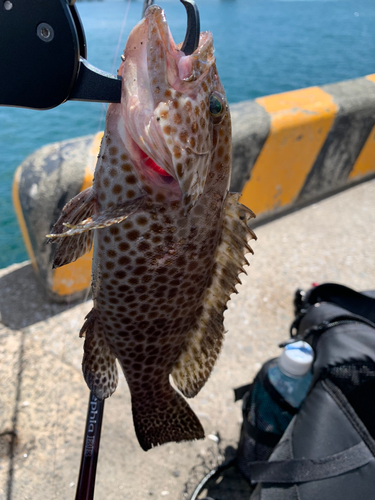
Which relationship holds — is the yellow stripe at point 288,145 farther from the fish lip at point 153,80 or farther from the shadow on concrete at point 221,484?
the fish lip at point 153,80

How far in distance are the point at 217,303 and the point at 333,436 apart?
0.94 meters

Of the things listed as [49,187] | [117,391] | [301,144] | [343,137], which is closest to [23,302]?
[49,187]

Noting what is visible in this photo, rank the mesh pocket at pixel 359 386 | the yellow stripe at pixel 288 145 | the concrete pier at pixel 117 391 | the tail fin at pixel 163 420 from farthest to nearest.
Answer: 1. the yellow stripe at pixel 288 145
2. the concrete pier at pixel 117 391
3. the mesh pocket at pixel 359 386
4. the tail fin at pixel 163 420

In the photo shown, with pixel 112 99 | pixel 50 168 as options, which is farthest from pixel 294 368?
pixel 50 168

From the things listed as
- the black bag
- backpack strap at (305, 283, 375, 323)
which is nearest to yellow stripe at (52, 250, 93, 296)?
backpack strap at (305, 283, 375, 323)

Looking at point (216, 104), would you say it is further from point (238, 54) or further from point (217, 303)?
point (238, 54)

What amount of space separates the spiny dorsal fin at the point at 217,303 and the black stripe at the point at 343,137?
3.81 m

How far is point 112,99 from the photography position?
41.6 inches

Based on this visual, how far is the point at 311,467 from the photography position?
1.78 metres

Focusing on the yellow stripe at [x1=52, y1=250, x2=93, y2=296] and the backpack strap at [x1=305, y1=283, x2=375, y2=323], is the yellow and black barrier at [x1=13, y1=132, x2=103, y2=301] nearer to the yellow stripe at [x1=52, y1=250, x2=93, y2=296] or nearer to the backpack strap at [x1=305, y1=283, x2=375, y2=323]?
the yellow stripe at [x1=52, y1=250, x2=93, y2=296]

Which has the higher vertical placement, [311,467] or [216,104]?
[216,104]

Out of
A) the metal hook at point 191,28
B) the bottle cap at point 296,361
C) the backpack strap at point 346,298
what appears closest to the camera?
the metal hook at point 191,28

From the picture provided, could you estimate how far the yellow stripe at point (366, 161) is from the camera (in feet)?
17.5

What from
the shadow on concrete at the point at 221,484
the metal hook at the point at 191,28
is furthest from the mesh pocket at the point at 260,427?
the metal hook at the point at 191,28
